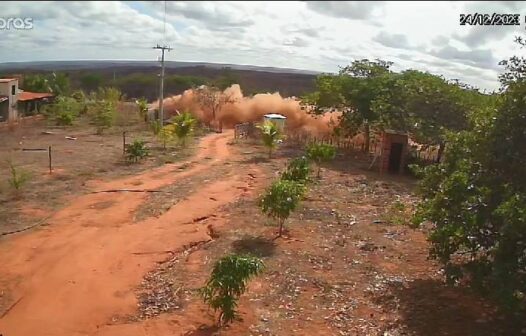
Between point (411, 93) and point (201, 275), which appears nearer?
point (201, 275)

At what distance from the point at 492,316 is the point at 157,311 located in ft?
14.6

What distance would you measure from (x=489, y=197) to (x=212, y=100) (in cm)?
2672

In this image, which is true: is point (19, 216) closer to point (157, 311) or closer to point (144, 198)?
point (144, 198)

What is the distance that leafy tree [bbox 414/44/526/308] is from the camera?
19.2 feet

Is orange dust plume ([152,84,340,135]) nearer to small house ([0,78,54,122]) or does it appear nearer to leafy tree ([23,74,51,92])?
small house ([0,78,54,122])

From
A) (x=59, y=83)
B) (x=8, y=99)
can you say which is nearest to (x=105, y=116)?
(x=8, y=99)

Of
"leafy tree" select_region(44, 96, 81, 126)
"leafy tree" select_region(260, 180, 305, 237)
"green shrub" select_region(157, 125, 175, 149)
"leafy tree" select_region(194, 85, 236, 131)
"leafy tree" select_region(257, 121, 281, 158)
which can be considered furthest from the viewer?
"leafy tree" select_region(194, 85, 236, 131)

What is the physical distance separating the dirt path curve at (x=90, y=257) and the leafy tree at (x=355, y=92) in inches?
332

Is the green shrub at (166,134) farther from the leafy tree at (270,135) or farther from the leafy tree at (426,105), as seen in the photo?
the leafy tree at (426,105)

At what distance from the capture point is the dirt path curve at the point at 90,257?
6590 mm

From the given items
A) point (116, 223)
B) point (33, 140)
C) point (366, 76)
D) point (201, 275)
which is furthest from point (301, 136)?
point (201, 275)

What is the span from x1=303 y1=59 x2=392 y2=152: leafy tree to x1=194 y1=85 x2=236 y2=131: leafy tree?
1137cm

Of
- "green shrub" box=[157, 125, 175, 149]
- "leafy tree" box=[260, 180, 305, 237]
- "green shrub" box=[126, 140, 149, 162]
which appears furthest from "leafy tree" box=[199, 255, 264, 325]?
"green shrub" box=[157, 125, 175, 149]

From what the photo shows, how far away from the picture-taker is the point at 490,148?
264 inches
